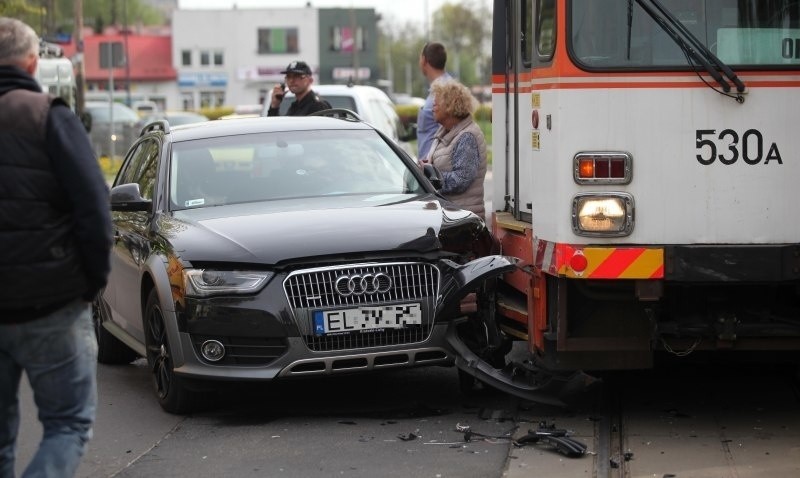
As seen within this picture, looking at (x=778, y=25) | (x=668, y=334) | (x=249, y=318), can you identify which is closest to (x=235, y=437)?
(x=249, y=318)

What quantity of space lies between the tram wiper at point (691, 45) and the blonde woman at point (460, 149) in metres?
2.94

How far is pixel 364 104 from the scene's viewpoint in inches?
698

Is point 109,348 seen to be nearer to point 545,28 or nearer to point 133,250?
point 133,250

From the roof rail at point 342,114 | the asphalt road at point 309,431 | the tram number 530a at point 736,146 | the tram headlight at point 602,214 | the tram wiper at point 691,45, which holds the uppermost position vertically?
the tram wiper at point 691,45

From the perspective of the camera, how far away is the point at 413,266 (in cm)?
758

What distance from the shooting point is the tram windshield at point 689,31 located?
22.3 feet

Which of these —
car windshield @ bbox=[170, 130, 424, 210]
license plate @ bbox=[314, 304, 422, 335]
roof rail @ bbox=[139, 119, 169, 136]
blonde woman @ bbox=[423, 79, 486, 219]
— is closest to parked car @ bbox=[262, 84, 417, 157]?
roof rail @ bbox=[139, 119, 169, 136]

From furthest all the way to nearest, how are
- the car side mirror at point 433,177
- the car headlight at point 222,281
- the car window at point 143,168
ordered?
the car side mirror at point 433,177
the car window at point 143,168
the car headlight at point 222,281

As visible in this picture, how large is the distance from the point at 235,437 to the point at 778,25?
10.8 feet

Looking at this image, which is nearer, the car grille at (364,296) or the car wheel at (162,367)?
the car grille at (364,296)

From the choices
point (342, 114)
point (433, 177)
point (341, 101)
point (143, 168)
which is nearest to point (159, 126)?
point (143, 168)

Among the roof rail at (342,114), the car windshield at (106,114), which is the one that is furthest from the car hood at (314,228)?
the car windshield at (106,114)

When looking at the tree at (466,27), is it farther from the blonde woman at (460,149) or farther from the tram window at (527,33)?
the tram window at (527,33)

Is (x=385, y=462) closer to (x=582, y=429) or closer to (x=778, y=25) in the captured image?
(x=582, y=429)
